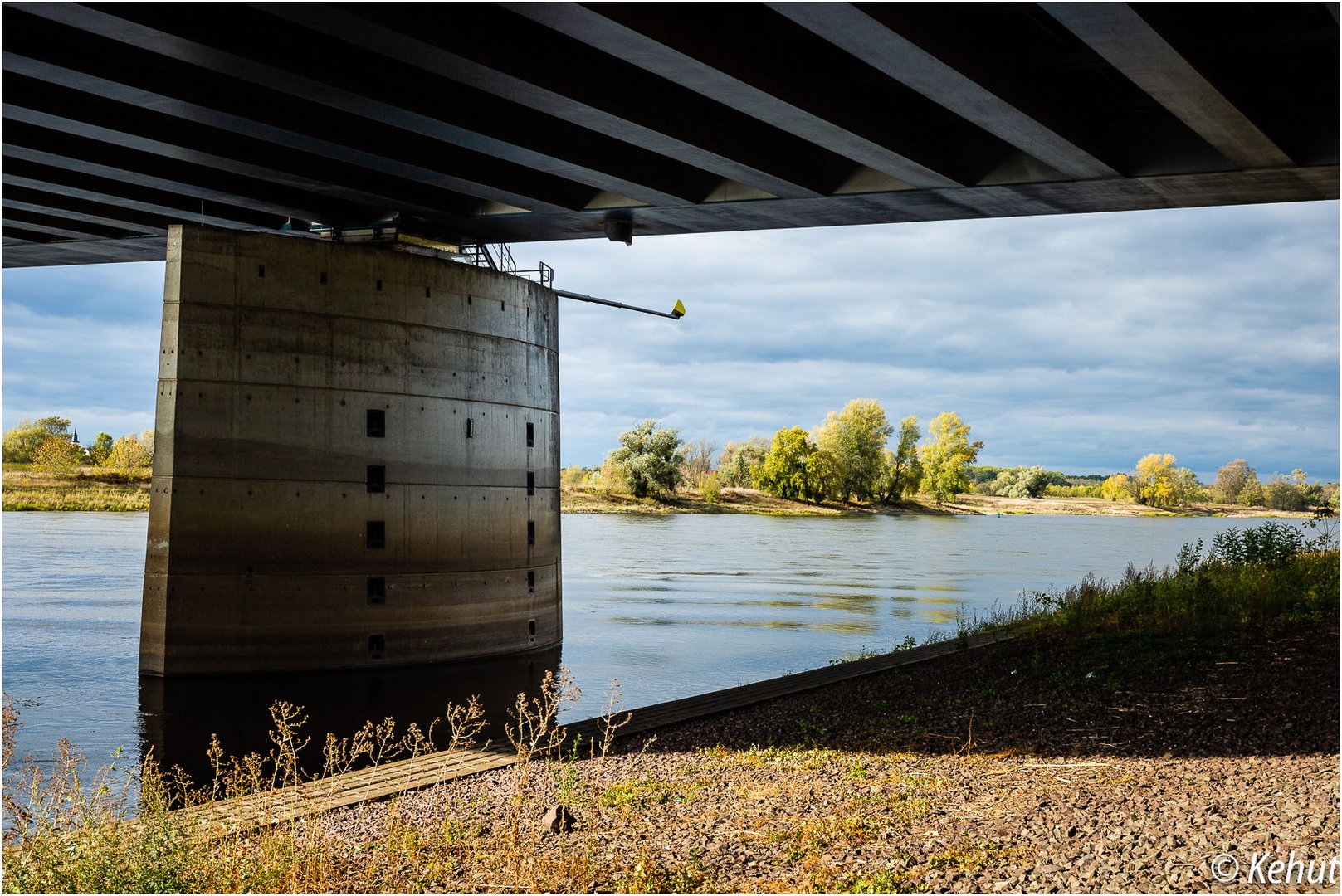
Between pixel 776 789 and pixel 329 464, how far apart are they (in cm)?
1215

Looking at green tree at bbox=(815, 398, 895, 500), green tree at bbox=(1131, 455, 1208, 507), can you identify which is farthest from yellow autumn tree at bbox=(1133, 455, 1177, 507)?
green tree at bbox=(815, 398, 895, 500)

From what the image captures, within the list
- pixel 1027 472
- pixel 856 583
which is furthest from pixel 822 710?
pixel 1027 472

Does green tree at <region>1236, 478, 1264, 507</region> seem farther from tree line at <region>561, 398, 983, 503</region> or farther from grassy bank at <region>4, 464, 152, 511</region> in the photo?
grassy bank at <region>4, 464, 152, 511</region>

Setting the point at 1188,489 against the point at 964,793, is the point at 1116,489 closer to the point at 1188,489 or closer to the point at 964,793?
the point at 1188,489

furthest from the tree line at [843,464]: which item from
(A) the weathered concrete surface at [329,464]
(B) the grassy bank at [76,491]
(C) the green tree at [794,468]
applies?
(A) the weathered concrete surface at [329,464]

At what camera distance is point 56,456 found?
3408 inches

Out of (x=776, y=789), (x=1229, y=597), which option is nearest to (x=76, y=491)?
(x=1229, y=597)

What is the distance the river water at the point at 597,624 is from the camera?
51.5 ft

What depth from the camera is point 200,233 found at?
17609 mm

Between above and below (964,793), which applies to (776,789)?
below

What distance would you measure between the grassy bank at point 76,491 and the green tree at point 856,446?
2324 inches

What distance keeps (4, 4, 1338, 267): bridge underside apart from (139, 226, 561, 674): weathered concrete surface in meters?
1.70

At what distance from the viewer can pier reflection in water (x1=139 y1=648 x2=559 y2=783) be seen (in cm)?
1389

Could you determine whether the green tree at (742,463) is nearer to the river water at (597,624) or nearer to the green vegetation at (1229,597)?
the river water at (597,624)
